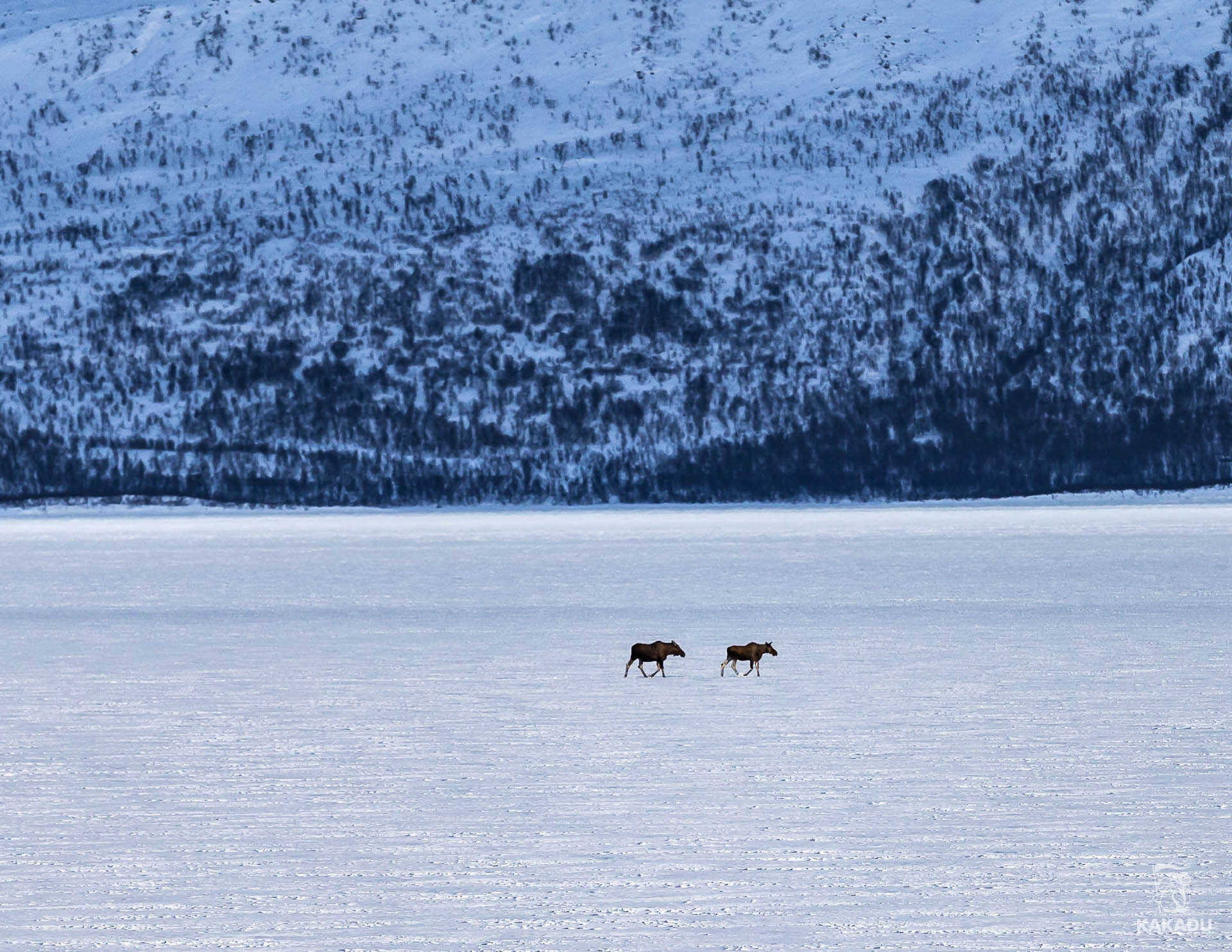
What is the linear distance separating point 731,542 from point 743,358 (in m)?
98.1

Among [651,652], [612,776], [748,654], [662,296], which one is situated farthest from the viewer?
[662,296]

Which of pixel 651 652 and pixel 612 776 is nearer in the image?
pixel 612 776

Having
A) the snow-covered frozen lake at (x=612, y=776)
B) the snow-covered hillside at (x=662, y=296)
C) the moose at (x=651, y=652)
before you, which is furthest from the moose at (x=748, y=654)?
the snow-covered hillside at (x=662, y=296)

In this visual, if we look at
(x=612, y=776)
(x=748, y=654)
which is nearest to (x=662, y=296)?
(x=748, y=654)

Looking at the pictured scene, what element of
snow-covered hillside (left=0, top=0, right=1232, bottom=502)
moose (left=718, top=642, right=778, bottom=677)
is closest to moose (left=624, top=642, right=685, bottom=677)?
moose (left=718, top=642, right=778, bottom=677)

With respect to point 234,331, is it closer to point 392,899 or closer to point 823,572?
point 823,572

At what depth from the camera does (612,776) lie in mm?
12688

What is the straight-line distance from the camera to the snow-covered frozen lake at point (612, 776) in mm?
9180

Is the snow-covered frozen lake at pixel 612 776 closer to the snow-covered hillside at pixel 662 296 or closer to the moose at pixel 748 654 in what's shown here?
the moose at pixel 748 654

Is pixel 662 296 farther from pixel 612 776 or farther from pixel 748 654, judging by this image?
pixel 612 776

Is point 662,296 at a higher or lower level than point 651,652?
higher

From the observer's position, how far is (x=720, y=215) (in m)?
170

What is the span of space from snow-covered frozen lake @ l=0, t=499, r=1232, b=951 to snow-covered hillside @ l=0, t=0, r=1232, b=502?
124m

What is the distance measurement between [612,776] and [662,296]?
153035mm
